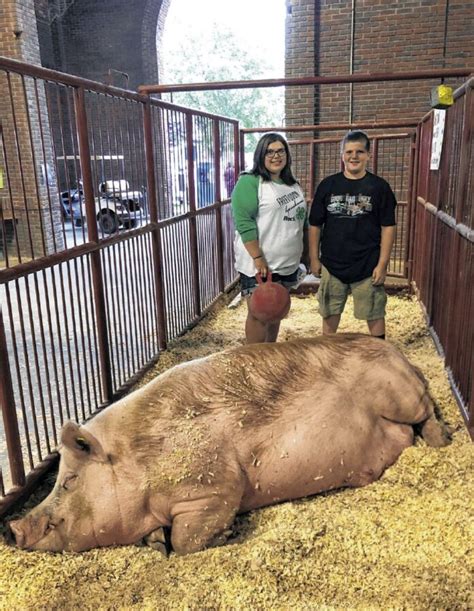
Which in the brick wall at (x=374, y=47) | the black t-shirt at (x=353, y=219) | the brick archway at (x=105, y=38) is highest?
the brick archway at (x=105, y=38)

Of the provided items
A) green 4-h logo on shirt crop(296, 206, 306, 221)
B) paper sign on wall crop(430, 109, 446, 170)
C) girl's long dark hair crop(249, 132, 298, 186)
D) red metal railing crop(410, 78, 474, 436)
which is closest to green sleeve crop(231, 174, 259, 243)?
girl's long dark hair crop(249, 132, 298, 186)

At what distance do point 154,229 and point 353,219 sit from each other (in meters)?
1.90

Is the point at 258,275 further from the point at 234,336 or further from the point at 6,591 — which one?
the point at 6,591

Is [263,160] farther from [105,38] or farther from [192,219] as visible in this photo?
[105,38]

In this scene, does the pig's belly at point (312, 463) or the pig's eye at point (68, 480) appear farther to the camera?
the pig's belly at point (312, 463)

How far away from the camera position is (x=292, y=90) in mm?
10945

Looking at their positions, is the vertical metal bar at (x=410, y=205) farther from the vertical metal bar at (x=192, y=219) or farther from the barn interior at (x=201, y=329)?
the vertical metal bar at (x=192, y=219)

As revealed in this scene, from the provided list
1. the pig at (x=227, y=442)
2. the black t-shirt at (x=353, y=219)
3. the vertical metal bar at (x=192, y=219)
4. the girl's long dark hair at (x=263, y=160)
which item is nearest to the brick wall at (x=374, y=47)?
the vertical metal bar at (x=192, y=219)

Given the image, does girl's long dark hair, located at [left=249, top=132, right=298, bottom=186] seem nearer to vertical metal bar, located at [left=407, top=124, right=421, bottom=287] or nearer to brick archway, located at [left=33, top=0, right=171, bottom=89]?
vertical metal bar, located at [left=407, top=124, right=421, bottom=287]

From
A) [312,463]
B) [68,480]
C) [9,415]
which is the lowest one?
[312,463]

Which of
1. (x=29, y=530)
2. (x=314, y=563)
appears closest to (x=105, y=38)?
(x=29, y=530)

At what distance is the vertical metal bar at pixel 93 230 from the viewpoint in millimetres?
3619

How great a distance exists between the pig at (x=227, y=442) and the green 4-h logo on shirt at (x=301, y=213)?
1436 millimetres

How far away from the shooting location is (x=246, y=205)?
13.6ft
